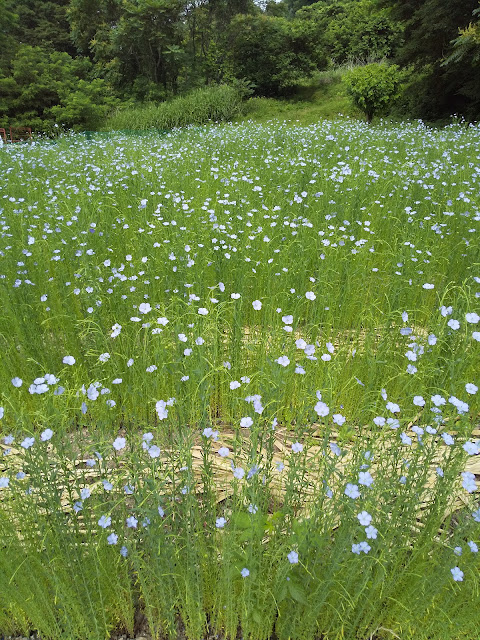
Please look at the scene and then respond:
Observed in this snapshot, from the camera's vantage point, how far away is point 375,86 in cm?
1272

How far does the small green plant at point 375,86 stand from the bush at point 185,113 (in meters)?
5.78

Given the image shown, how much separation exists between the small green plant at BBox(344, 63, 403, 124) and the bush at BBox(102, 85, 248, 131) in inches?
228

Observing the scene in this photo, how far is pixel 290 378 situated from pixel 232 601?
115 centimetres

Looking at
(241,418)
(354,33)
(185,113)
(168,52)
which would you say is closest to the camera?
(241,418)

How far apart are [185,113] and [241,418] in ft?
59.6

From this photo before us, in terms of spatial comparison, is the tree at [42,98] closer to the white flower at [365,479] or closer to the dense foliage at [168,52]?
the dense foliage at [168,52]

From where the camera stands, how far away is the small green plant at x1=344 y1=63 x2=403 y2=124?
12.7 m

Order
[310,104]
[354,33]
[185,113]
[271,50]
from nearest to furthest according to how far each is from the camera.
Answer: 1. [185,113]
2. [310,104]
3. [271,50]
4. [354,33]

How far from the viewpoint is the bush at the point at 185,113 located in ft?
55.8

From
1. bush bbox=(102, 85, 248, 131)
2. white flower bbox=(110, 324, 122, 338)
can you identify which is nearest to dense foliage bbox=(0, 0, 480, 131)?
bush bbox=(102, 85, 248, 131)

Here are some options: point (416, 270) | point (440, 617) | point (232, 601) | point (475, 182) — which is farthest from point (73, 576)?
point (475, 182)

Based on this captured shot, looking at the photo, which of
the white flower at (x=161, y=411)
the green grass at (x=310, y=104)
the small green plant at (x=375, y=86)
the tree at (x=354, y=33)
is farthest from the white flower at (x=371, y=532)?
the tree at (x=354, y=33)

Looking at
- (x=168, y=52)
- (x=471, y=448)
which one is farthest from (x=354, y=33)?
(x=471, y=448)

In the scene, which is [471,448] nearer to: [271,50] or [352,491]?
[352,491]
